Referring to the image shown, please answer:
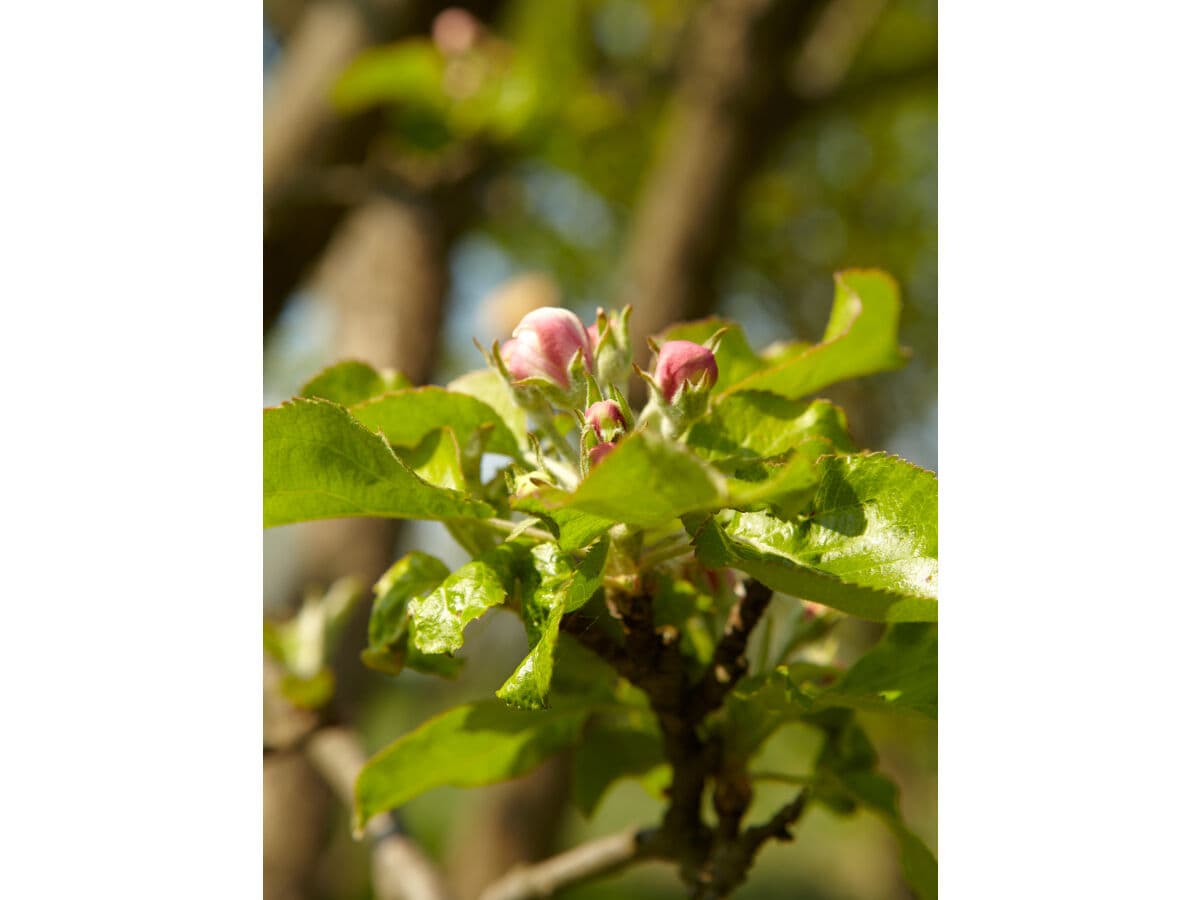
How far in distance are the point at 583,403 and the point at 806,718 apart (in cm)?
26

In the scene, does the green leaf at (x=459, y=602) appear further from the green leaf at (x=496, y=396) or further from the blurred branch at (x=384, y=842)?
the blurred branch at (x=384, y=842)

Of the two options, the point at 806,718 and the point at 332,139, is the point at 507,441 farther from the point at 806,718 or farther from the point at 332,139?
the point at 332,139

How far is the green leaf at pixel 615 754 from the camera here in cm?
70

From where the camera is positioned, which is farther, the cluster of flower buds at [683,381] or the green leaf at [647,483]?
the cluster of flower buds at [683,381]

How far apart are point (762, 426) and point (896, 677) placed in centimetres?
15

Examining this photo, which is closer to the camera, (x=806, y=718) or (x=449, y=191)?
(x=806, y=718)

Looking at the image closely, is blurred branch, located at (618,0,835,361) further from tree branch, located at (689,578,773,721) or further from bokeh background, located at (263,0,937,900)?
tree branch, located at (689,578,773,721)

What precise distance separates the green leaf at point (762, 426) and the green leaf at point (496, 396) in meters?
0.11

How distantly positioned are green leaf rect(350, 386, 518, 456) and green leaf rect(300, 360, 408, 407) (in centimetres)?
5

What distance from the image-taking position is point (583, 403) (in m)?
0.49

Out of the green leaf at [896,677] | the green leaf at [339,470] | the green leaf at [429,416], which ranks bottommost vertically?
the green leaf at [896,677]

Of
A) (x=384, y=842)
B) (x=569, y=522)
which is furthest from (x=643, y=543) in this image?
(x=384, y=842)

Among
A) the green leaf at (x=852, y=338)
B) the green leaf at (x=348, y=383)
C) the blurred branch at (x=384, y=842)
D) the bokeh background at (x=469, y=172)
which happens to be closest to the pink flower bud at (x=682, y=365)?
the green leaf at (x=852, y=338)
